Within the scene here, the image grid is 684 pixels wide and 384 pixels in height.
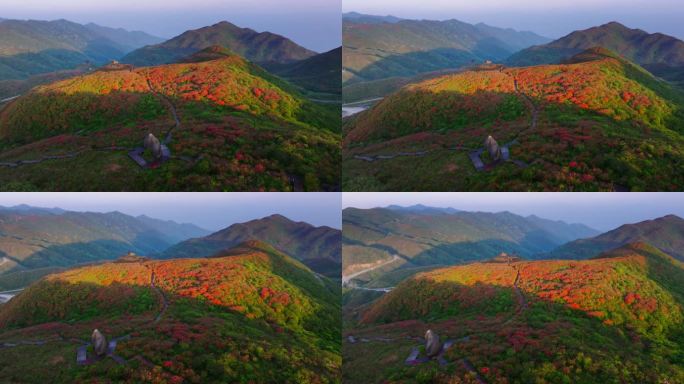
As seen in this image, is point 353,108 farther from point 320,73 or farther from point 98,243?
point 98,243

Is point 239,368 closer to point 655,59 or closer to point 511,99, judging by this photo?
point 511,99

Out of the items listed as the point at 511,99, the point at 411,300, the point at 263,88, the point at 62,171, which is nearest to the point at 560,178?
the point at 411,300

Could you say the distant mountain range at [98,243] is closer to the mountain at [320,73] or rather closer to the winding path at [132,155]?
the mountain at [320,73]

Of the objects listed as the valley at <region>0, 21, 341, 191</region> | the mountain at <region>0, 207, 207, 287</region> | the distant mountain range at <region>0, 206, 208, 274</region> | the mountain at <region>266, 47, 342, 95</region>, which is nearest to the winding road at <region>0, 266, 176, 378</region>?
the valley at <region>0, 21, 341, 191</region>

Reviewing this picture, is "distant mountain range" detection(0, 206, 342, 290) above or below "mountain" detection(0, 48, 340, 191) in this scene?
below

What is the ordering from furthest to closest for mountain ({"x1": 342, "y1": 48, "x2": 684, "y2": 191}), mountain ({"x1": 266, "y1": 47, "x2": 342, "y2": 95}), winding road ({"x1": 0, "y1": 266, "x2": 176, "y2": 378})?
mountain ({"x1": 266, "y1": 47, "x2": 342, "y2": 95})
mountain ({"x1": 342, "y1": 48, "x2": 684, "y2": 191})
winding road ({"x1": 0, "y1": 266, "x2": 176, "y2": 378})

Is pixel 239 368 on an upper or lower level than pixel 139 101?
lower

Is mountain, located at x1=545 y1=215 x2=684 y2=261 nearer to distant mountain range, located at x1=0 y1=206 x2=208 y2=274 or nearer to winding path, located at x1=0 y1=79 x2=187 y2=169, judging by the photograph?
winding path, located at x1=0 y1=79 x2=187 y2=169

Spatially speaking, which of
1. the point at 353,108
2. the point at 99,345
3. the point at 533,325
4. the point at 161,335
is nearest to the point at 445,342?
the point at 533,325
